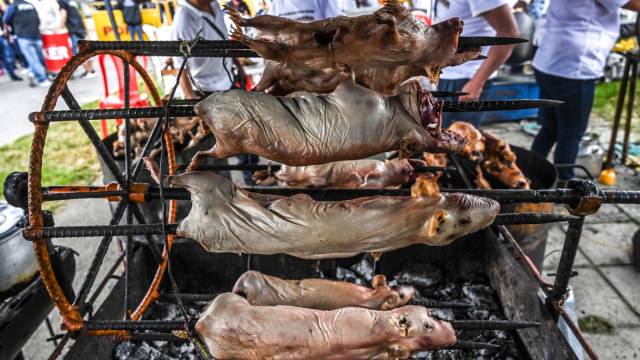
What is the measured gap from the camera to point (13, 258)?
2.55 meters

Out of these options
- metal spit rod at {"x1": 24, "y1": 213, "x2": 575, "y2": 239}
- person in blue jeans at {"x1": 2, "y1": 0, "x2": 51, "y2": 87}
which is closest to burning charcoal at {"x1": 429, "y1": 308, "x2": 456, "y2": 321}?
metal spit rod at {"x1": 24, "y1": 213, "x2": 575, "y2": 239}

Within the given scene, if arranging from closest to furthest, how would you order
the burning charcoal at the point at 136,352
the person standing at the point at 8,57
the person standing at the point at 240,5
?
the burning charcoal at the point at 136,352 < the person standing at the point at 240,5 < the person standing at the point at 8,57

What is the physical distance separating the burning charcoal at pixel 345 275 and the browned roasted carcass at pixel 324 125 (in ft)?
5.59

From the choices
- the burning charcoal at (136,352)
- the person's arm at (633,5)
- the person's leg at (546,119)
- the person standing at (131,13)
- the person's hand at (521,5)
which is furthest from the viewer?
the person standing at (131,13)

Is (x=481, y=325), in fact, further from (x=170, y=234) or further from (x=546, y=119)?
(x=546, y=119)

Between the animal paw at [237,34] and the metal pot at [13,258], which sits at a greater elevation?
the animal paw at [237,34]

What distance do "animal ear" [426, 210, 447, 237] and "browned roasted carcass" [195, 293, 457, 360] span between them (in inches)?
16.9

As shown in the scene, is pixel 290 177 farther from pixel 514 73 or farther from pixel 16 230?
pixel 514 73

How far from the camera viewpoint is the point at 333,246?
170cm

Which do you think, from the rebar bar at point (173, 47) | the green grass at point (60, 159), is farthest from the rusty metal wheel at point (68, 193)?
the green grass at point (60, 159)

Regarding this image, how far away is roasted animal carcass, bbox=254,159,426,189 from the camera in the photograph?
2.82 metres

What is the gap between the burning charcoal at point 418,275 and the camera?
302 cm

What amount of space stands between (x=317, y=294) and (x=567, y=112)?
386cm

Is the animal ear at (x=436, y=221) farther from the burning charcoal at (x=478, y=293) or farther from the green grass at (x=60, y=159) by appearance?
the green grass at (x=60, y=159)
